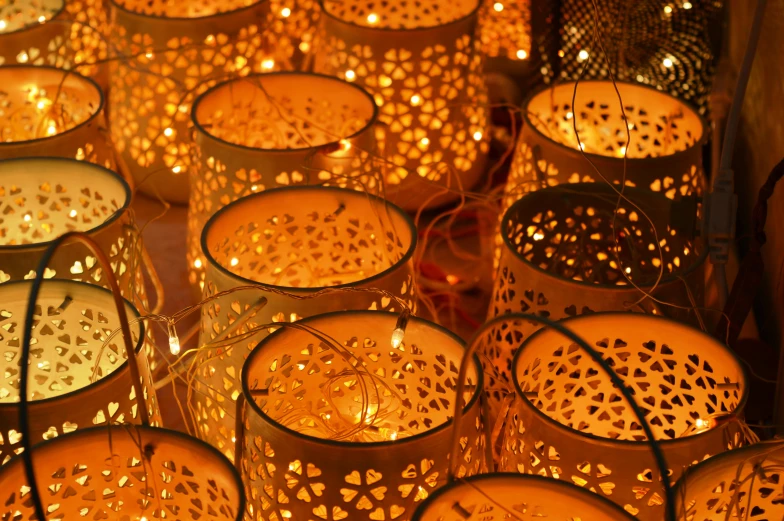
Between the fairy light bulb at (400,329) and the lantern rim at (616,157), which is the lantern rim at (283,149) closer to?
the lantern rim at (616,157)

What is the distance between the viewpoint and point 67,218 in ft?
3.15

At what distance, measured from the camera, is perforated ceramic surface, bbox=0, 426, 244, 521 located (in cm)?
61

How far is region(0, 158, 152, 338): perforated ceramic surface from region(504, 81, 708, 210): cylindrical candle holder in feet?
1.14

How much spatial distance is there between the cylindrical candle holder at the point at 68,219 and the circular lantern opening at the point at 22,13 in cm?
51

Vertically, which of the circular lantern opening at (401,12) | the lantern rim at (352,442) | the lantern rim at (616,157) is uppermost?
the lantern rim at (616,157)

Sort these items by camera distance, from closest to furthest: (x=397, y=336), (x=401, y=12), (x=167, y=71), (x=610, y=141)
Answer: (x=397, y=336)
(x=610, y=141)
(x=167, y=71)
(x=401, y=12)

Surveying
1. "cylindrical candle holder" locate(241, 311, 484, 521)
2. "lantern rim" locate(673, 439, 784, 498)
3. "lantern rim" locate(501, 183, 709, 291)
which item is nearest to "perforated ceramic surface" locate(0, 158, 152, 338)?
"cylindrical candle holder" locate(241, 311, 484, 521)

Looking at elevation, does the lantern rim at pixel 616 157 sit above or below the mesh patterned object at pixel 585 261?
above

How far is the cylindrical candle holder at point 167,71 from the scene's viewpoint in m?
1.19

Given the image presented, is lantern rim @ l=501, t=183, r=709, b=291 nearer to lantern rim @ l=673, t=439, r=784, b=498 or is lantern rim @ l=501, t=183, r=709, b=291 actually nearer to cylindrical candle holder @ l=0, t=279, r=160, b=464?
lantern rim @ l=673, t=439, r=784, b=498

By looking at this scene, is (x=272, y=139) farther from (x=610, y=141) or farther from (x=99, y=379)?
(x=99, y=379)

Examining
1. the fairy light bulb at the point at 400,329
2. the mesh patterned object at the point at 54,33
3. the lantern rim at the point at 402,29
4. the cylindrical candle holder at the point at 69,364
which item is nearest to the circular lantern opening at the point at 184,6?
the mesh patterned object at the point at 54,33

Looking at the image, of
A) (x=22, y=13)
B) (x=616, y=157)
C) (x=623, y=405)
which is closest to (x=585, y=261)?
(x=616, y=157)

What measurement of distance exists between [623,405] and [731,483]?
0.63ft
